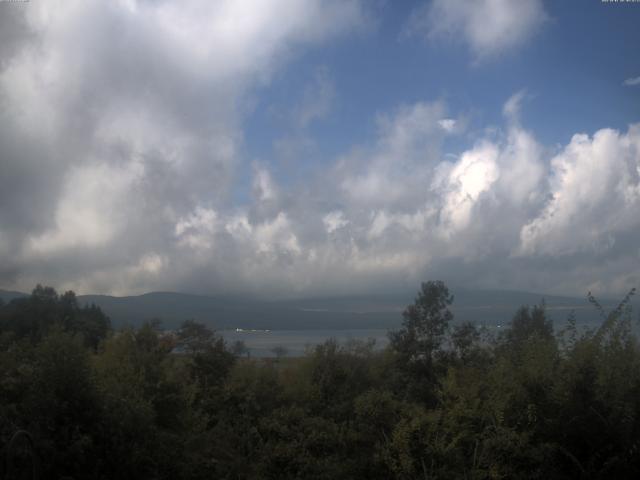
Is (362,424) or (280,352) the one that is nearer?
(362,424)

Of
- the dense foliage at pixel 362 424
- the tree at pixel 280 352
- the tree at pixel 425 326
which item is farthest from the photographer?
the tree at pixel 280 352

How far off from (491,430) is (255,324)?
343 ft

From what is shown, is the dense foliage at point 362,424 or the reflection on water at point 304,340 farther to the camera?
the reflection on water at point 304,340

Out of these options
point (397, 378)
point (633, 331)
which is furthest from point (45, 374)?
point (397, 378)

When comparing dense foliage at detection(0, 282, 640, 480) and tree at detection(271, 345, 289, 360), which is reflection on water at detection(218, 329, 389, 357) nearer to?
tree at detection(271, 345, 289, 360)

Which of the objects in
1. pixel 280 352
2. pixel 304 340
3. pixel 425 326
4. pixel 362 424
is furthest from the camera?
pixel 304 340

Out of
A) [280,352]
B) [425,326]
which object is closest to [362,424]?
[425,326]

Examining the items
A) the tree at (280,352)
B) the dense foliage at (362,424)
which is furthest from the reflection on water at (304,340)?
the dense foliage at (362,424)

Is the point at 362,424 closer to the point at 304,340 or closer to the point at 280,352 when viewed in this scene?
the point at 280,352

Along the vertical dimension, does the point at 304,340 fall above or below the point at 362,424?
above

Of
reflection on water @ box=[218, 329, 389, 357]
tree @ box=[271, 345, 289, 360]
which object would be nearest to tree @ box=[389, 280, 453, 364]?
reflection on water @ box=[218, 329, 389, 357]

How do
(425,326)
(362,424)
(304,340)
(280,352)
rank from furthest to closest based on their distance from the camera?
(304,340) < (280,352) < (425,326) < (362,424)

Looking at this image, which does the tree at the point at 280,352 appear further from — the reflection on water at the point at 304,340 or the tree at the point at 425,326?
the tree at the point at 425,326

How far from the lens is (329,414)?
20531mm
